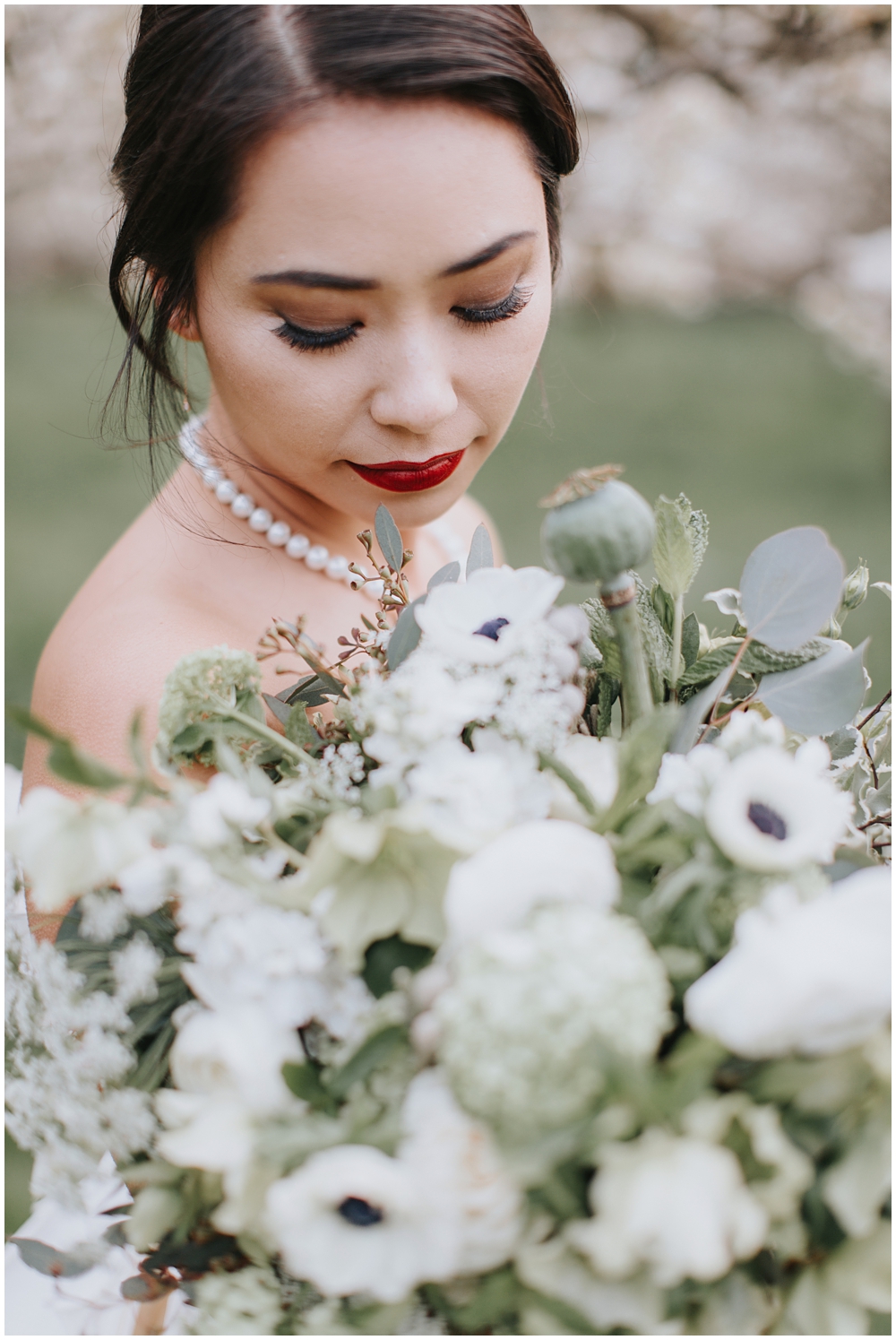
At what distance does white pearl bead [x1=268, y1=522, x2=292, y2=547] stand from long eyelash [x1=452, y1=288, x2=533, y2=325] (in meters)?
→ 0.39

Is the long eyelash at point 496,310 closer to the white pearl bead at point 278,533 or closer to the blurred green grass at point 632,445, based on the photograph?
Answer: the white pearl bead at point 278,533

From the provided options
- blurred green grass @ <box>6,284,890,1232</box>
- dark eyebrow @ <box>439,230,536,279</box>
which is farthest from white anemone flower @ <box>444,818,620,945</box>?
blurred green grass @ <box>6,284,890,1232</box>

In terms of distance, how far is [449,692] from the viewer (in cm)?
59

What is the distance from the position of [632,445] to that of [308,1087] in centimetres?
434

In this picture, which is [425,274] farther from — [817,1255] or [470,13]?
[817,1255]

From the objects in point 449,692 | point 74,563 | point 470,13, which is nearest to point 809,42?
point 74,563

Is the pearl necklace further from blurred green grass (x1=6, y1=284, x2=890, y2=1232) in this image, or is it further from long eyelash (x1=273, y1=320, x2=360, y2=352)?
blurred green grass (x1=6, y1=284, x2=890, y2=1232)

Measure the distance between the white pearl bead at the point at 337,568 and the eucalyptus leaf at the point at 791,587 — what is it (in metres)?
0.62

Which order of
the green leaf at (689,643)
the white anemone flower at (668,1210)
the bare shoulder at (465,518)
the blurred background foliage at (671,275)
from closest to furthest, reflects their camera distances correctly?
the white anemone flower at (668,1210) < the green leaf at (689,643) < the bare shoulder at (465,518) < the blurred background foliage at (671,275)

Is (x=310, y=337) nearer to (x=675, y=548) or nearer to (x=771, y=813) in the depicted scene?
(x=675, y=548)

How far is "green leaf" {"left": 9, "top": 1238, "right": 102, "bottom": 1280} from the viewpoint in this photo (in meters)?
0.73

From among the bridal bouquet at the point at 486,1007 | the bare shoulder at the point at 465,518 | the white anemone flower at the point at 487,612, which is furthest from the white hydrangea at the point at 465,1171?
the bare shoulder at the point at 465,518

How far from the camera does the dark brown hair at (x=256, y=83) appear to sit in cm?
83

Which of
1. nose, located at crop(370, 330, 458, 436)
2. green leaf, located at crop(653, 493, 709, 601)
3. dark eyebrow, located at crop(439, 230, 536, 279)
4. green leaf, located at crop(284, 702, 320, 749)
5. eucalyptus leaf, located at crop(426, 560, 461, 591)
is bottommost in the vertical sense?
green leaf, located at crop(284, 702, 320, 749)
